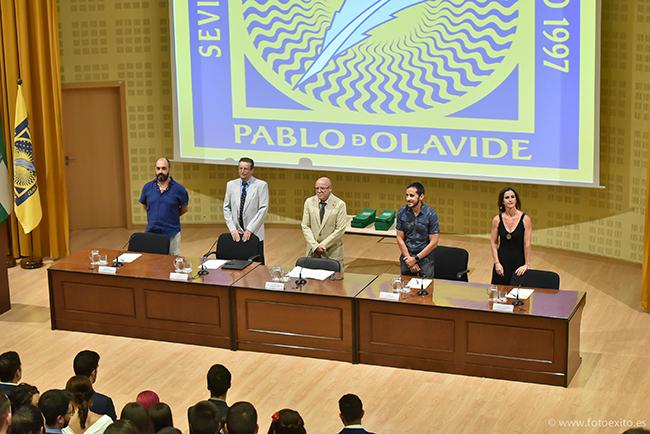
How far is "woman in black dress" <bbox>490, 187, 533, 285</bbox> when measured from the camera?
28.1 ft

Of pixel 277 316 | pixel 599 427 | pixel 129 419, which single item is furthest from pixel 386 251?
pixel 129 419

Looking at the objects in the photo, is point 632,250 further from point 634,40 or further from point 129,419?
point 129,419

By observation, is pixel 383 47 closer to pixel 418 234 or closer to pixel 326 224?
pixel 326 224

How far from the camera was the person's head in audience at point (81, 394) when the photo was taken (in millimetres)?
5570

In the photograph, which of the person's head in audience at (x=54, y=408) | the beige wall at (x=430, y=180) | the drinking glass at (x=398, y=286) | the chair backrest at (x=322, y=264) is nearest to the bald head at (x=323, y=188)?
the chair backrest at (x=322, y=264)

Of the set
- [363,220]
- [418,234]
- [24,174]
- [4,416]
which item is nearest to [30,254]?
[24,174]

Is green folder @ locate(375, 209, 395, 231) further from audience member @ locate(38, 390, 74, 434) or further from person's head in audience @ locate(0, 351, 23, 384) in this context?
audience member @ locate(38, 390, 74, 434)

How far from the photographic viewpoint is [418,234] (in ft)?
29.3

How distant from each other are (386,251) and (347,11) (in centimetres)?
278

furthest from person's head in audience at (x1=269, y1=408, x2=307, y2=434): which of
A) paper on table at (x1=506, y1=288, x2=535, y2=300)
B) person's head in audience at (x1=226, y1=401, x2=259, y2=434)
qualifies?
paper on table at (x1=506, y1=288, x2=535, y2=300)

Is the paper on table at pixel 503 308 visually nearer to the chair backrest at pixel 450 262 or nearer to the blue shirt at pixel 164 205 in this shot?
the chair backrest at pixel 450 262

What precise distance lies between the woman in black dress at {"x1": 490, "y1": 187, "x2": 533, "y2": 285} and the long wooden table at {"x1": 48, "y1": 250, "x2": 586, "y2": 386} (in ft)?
1.60

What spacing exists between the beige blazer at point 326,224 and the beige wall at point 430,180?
294 cm

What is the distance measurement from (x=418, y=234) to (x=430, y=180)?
10.7ft
